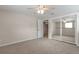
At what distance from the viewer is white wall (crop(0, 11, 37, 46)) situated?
3.78 m

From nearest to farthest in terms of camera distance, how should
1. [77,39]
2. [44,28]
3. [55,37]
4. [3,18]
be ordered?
[3,18], [77,39], [55,37], [44,28]

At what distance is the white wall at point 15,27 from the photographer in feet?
12.4

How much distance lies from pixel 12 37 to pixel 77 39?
10.3ft

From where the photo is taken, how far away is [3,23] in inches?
149

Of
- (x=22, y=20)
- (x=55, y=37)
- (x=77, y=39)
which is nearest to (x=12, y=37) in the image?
(x=22, y=20)

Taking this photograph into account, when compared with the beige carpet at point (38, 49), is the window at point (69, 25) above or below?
above

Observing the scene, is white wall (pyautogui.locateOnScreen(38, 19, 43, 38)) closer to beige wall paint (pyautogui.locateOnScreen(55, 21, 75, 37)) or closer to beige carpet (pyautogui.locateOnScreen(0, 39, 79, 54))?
beige wall paint (pyautogui.locateOnScreen(55, 21, 75, 37))

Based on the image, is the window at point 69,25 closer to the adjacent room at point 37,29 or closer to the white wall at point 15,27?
the adjacent room at point 37,29

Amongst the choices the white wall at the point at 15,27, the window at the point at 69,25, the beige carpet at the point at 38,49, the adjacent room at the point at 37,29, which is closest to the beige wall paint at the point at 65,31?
the adjacent room at the point at 37,29

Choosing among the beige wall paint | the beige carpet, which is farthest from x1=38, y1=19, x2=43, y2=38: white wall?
the beige carpet

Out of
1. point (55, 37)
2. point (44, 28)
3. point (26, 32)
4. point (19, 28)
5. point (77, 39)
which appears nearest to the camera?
point (77, 39)

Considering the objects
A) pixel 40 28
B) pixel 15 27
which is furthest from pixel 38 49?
pixel 40 28

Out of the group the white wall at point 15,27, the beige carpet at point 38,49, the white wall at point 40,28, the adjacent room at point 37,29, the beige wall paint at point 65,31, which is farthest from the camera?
the white wall at point 40,28
